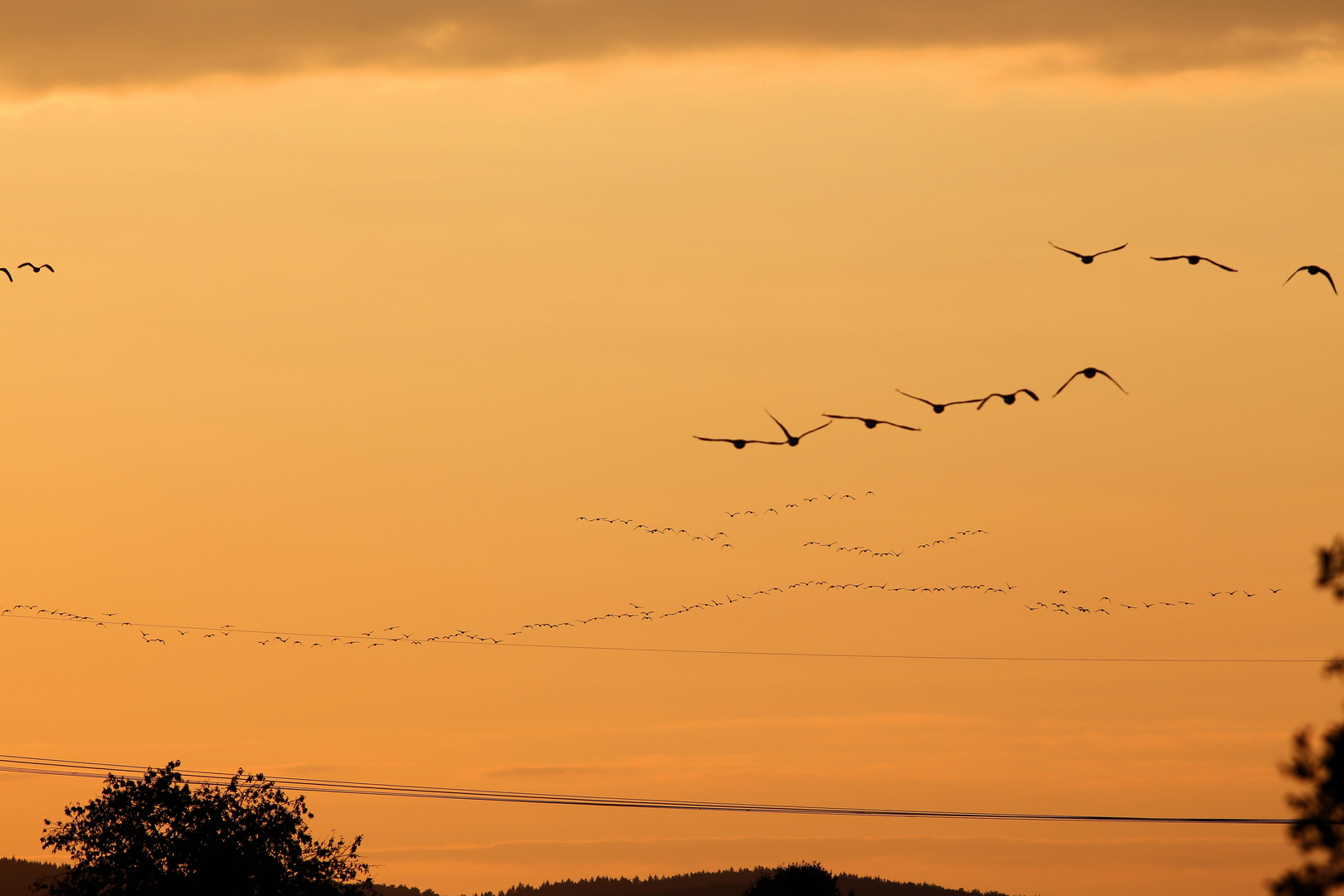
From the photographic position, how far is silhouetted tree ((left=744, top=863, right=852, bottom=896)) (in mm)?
99231

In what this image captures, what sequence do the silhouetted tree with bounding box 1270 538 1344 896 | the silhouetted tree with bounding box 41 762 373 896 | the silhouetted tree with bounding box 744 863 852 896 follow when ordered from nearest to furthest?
the silhouetted tree with bounding box 1270 538 1344 896, the silhouetted tree with bounding box 41 762 373 896, the silhouetted tree with bounding box 744 863 852 896

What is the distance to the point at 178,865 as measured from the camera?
66.1m

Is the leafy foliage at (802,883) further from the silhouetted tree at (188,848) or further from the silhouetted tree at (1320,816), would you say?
the silhouetted tree at (1320,816)

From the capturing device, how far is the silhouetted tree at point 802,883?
99231 mm

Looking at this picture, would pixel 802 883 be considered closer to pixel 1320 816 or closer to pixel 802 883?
pixel 802 883

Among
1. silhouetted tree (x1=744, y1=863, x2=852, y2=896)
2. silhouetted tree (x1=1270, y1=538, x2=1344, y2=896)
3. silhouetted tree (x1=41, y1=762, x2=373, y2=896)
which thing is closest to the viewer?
silhouetted tree (x1=1270, y1=538, x2=1344, y2=896)

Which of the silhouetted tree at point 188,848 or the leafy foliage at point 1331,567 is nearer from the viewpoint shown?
the leafy foliage at point 1331,567

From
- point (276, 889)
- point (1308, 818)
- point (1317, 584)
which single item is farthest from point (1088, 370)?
point (276, 889)

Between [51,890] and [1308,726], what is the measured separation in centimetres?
5376

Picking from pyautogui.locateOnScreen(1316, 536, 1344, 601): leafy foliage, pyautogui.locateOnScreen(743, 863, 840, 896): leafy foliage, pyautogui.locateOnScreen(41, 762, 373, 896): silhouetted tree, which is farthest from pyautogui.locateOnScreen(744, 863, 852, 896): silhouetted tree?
pyautogui.locateOnScreen(1316, 536, 1344, 601): leafy foliage

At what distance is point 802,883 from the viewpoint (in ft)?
327

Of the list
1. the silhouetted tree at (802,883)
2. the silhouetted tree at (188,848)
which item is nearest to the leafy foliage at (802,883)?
the silhouetted tree at (802,883)

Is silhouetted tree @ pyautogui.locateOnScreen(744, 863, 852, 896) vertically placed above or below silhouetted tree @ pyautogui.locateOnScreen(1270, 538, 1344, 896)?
above

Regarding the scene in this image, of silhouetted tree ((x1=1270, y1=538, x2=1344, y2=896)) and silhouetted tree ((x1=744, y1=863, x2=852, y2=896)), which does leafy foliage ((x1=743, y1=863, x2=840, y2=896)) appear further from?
silhouetted tree ((x1=1270, y1=538, x2=1344, y2=896))
